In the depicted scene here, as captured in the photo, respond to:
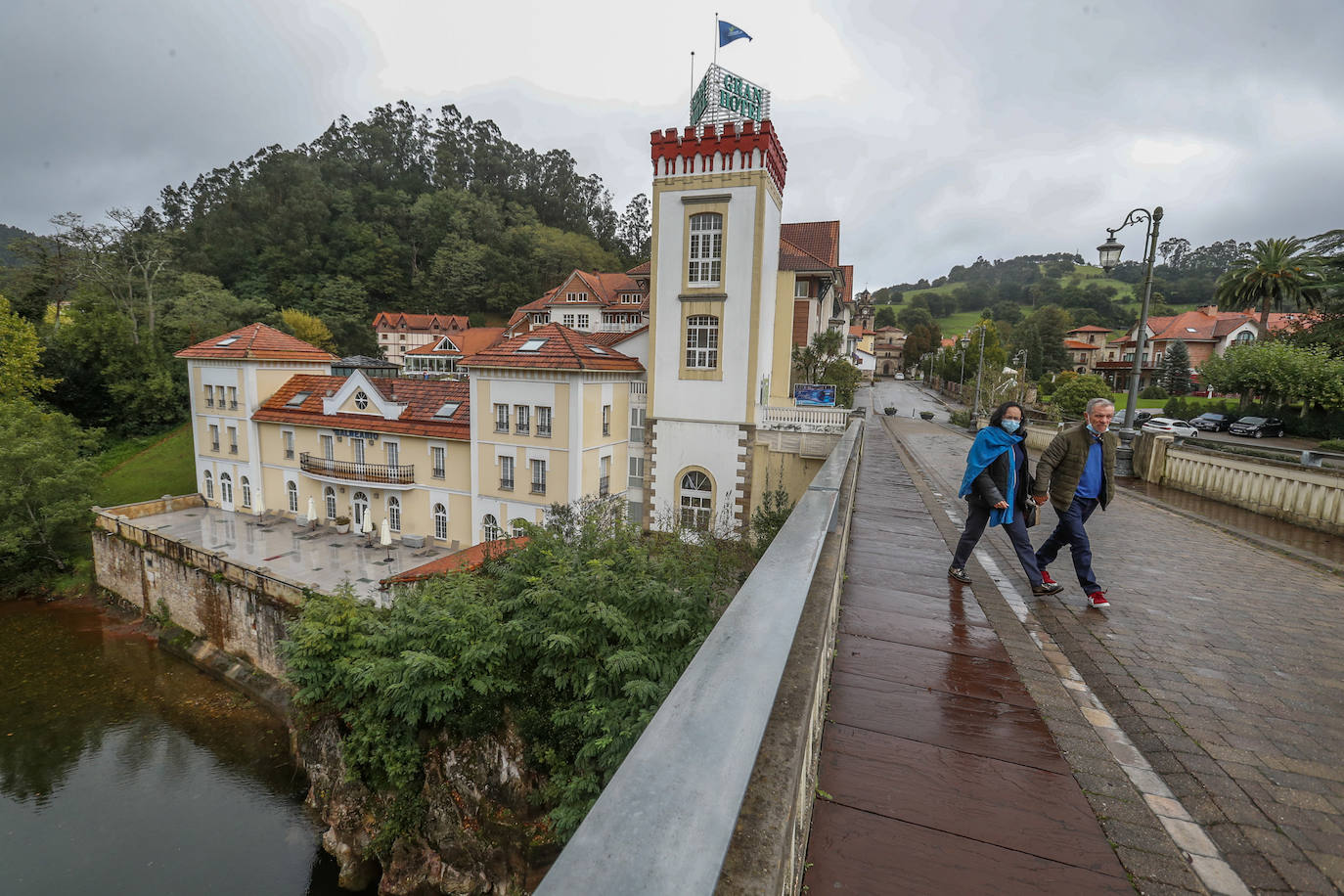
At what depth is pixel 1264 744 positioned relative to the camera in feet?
9.93

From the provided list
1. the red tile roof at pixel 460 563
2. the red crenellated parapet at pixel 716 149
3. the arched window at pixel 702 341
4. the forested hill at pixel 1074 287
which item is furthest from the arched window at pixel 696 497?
the forested hill at pixel 1074 287

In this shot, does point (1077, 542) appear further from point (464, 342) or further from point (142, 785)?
point (464, 342)

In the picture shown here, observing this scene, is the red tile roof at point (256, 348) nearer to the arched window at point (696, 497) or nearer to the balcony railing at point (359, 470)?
the balcony railing at point (359, 470)

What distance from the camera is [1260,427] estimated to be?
31188mm

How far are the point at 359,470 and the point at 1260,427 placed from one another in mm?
47086

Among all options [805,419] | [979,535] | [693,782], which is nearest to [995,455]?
[979,535]

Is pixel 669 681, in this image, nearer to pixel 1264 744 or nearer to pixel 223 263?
pixel 1264 744

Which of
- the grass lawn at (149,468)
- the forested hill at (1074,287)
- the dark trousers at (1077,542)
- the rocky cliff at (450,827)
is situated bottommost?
the rocky cliff at (450,827)

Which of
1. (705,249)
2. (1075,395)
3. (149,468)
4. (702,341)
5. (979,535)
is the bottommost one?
(149,468)

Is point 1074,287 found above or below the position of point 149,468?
above

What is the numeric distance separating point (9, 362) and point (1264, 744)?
52596 millimetres

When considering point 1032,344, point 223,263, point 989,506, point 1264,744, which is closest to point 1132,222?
point 989,506

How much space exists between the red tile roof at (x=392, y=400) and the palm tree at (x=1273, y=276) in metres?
52.2

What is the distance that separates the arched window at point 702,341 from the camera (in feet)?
69.8
